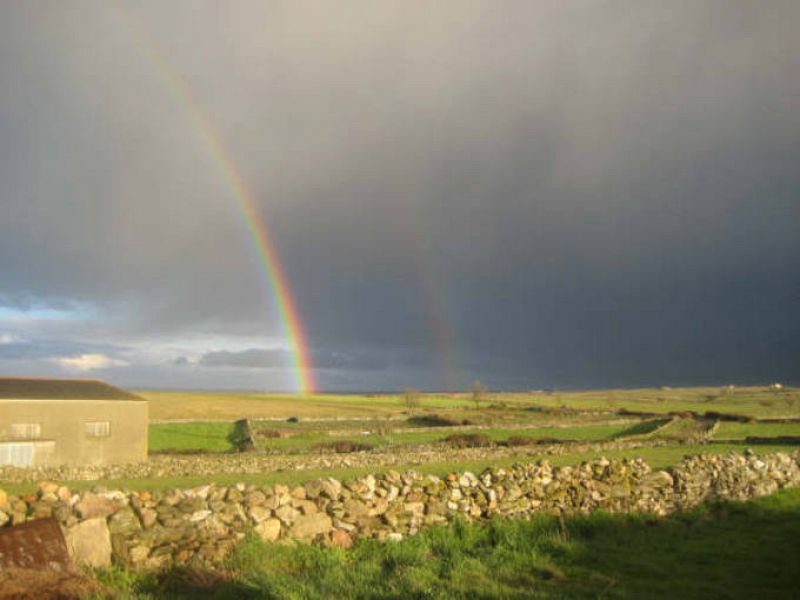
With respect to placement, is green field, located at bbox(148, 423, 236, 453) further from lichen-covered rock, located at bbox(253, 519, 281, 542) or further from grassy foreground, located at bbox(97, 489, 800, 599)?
grassy foreground, located at bbox(97, 489, 800, 599)

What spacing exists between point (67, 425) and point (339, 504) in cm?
3997

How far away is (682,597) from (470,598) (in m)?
3.21

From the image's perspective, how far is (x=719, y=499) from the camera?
16.8 metres

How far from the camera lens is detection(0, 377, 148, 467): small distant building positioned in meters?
43.8

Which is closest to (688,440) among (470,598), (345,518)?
(345,518)

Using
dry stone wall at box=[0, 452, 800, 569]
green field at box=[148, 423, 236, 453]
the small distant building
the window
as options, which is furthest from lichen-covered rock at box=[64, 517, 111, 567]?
green field at box=[148, 423, 236, 453]

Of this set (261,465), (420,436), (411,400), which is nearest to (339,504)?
(261,465)

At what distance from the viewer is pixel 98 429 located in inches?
1866

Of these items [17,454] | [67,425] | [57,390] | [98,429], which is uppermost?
[57,390]

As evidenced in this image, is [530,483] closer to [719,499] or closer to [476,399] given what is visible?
[719,499]

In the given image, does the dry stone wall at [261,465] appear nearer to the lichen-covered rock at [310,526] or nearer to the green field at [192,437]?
the lichen-covered rock at [310,526]

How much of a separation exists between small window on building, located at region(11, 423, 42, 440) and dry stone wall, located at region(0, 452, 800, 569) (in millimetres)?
37895

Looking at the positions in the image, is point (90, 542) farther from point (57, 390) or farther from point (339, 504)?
point (57, 390)

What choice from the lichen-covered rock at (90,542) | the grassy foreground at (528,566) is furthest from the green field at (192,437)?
the grassy foreground at (528,566)
